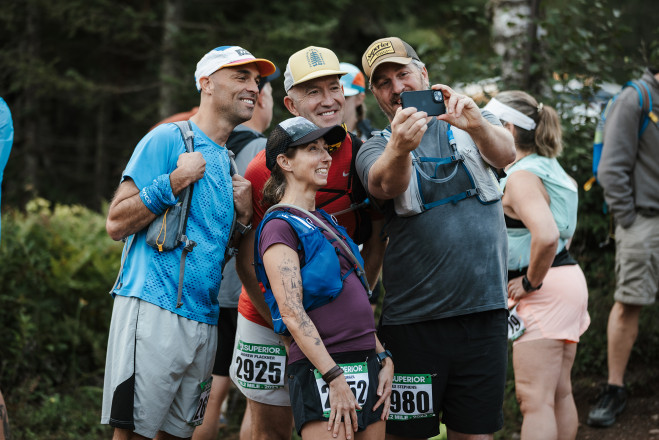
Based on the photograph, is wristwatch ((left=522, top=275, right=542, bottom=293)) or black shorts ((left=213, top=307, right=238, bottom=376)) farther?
black shorts ((left=213, top=307, right=238, bottom=376))

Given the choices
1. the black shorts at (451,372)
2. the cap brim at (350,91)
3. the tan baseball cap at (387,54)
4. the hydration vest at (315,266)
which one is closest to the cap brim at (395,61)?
the tan baseball cap at (387,54)

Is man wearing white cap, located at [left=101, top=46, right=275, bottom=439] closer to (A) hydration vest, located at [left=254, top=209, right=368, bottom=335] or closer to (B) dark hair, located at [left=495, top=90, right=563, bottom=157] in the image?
(A) hydration vest, located at [left=254, top=209, right=368, bottom=335]

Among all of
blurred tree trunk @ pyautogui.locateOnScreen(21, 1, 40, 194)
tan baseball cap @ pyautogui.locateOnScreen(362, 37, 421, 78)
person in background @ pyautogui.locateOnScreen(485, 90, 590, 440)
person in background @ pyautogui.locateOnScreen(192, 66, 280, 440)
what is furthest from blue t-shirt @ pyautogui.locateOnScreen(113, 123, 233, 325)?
blurred tree trunk @ pyautogui.locateOnScreen(21, 1, 40, 194)

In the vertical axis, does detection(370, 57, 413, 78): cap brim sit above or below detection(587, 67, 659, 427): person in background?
above

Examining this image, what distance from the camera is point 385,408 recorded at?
302cm

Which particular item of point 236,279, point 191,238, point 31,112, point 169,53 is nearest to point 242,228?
point 191,238

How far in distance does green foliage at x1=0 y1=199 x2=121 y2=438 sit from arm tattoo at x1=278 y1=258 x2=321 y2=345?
326 centimetres

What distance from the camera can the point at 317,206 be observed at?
342cm

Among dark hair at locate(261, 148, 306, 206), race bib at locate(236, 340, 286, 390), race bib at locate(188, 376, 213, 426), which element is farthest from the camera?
race bib at locate(236, 340, 286, 390)

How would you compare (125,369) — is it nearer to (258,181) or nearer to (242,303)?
(242,303)

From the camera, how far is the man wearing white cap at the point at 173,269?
122 inches

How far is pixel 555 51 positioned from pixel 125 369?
506cm

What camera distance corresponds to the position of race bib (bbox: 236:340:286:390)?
11.8 feet

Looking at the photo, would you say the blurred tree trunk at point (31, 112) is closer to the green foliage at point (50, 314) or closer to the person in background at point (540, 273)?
the green foliage at point (50, 314)
